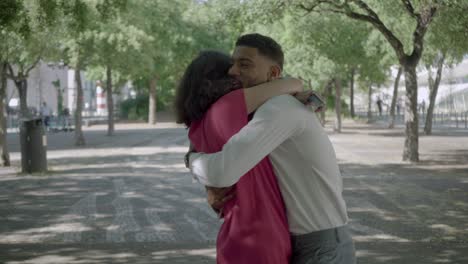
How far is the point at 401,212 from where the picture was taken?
10297 mm

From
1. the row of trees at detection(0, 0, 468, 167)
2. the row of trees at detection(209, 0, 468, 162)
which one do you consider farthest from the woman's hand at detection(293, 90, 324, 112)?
the row of trees at detection(209, 0, 468, 162)

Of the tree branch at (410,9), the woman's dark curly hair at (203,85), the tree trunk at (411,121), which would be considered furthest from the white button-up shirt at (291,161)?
the tree trunk at (411,121)

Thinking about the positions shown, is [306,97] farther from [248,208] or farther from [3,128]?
[3,128]

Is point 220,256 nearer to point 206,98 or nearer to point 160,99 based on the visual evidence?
point 206,98

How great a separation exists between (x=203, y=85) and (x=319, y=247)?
663 mm

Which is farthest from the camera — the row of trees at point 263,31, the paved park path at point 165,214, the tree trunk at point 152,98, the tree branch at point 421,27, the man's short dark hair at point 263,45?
the tree trunk at point 152,98

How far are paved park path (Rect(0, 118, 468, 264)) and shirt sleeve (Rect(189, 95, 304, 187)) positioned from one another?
482cm

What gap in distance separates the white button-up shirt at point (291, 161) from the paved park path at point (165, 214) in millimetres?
4706

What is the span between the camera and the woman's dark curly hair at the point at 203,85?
248 cm

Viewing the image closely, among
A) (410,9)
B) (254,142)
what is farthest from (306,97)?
(410,9)

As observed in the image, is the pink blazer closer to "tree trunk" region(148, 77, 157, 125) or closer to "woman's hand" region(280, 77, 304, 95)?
"woman's hand" region(280, 77, 304, 95)

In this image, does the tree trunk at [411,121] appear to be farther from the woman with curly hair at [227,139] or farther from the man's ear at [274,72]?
the woman with curly hair at [227,139]

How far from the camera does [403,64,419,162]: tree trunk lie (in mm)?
18922

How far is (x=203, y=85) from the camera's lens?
8.16 feet
